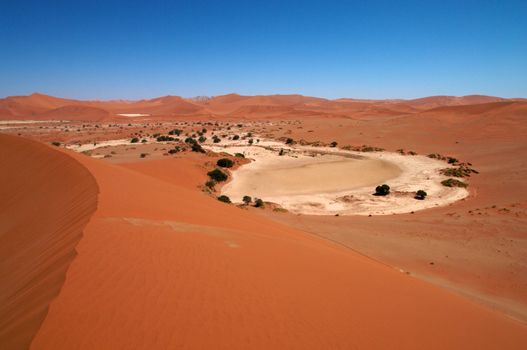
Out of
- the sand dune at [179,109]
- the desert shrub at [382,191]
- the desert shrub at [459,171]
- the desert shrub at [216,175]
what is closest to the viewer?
the desert shrub at [382,191]

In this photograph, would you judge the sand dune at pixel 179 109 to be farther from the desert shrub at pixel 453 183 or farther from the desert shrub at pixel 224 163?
the desert shrub at pixel 453 183

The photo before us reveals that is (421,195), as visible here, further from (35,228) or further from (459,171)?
(35,228)

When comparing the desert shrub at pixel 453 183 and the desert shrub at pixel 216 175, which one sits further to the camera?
the desert shrub at pixel 216 175

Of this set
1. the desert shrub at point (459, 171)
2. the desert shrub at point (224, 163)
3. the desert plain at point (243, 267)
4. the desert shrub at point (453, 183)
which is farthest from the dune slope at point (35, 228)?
the desert shrub at point (459, 171)

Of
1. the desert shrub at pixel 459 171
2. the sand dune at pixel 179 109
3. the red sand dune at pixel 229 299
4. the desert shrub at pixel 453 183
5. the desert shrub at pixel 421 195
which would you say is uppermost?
the sand dune at pixel 179 109

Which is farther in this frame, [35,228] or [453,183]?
[453,183]

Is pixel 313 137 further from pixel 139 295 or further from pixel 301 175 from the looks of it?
pixel 139 295

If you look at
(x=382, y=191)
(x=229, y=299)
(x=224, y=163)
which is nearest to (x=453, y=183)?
(x=382, y=191)
